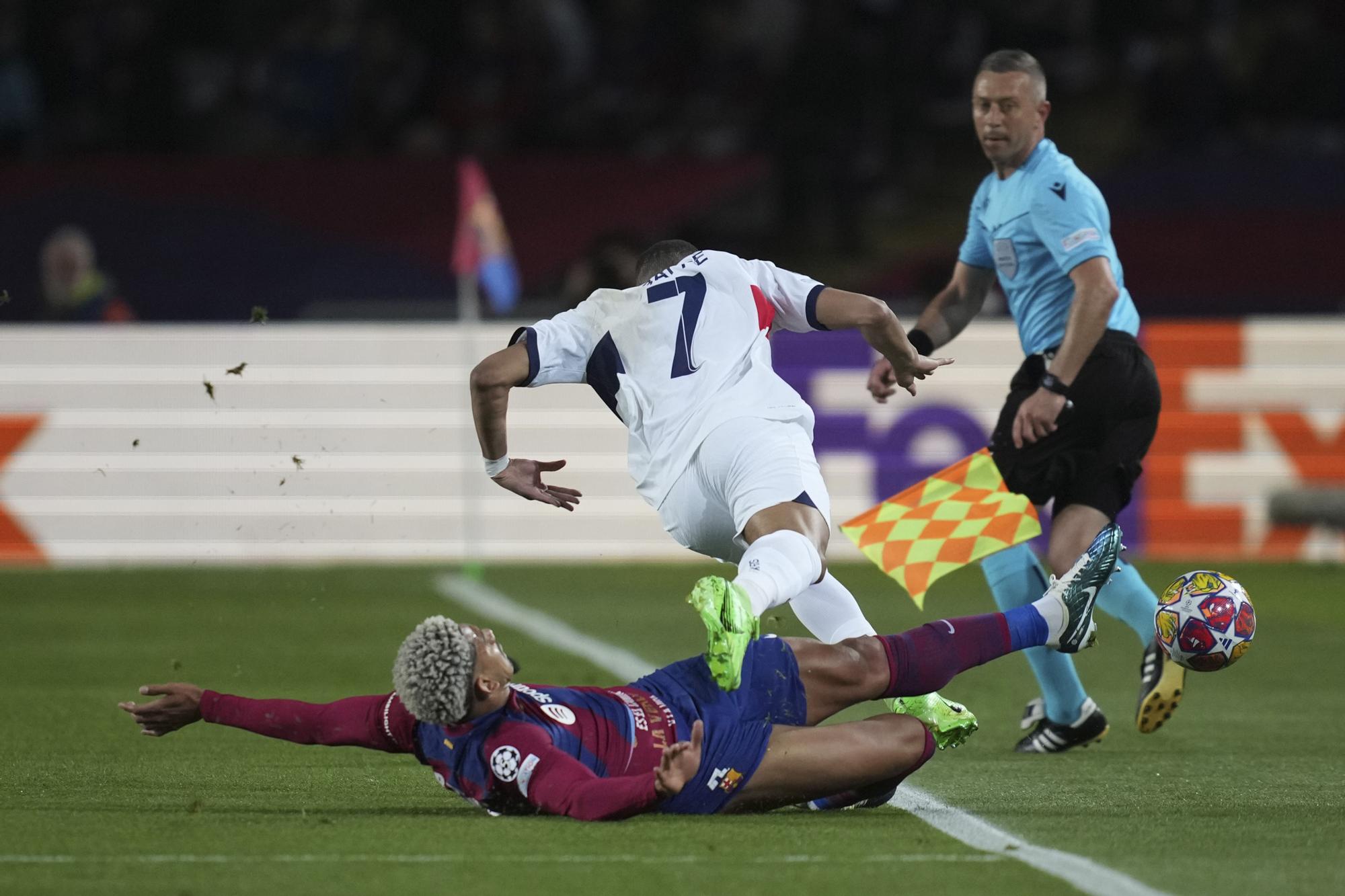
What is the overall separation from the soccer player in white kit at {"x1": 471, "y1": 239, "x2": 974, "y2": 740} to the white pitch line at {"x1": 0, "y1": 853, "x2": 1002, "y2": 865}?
51.3 inches

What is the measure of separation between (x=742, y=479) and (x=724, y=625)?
0.90 meters

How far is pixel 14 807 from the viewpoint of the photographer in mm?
5375

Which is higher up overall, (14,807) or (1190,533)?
(14,807)

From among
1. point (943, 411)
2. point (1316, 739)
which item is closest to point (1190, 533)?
point (943, 411)

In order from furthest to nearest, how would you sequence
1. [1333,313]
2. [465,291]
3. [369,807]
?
[1333,313], [465,291], [369,807]

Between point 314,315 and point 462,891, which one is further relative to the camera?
point 314,315

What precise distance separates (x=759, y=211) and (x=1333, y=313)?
200 inches

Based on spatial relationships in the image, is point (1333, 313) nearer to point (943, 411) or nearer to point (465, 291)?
point (943, 411)

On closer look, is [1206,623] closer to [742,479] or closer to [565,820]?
[742,479]

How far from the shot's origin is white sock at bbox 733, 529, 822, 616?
17.3ft

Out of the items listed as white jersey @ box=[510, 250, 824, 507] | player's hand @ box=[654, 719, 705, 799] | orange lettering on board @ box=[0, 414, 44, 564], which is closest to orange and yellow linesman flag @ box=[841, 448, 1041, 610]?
white jersey @ box=[510, 250, 824, 507]

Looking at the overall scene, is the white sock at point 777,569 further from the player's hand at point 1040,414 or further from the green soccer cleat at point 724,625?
the player's hand at point 1040,414

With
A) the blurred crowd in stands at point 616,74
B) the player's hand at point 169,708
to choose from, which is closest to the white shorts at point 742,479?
the player's hand at point 169,708

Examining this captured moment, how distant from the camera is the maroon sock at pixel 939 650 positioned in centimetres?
542
